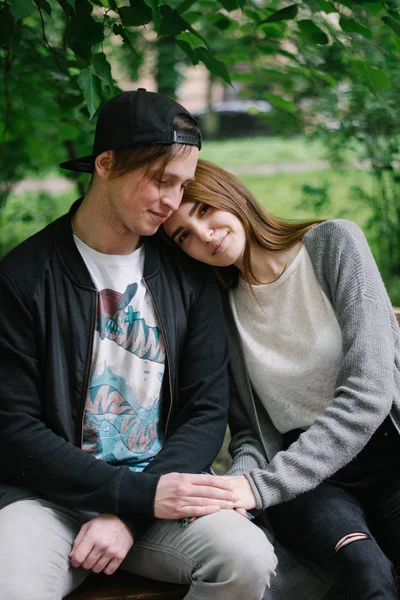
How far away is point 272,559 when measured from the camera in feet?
7.32

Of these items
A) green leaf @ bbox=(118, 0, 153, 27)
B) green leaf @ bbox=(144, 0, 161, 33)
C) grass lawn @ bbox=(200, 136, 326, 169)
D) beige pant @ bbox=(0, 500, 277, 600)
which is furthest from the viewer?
grass lawn @ bbox=(200, 136, 326, 169)

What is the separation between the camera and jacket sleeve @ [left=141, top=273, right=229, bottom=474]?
249 cm

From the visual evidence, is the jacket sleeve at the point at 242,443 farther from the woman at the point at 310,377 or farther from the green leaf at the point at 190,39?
the green leaf at the point at 190,39

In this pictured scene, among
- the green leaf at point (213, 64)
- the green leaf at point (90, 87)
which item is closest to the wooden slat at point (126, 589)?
the green leaf at point (90, 87)

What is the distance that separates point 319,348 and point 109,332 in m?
0.75

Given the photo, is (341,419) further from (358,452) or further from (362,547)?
(362,547)

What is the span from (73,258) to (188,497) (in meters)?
0.88

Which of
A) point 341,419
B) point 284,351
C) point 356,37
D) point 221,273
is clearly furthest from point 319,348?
point 356,37

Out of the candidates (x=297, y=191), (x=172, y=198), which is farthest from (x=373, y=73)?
(x=297, y=191)

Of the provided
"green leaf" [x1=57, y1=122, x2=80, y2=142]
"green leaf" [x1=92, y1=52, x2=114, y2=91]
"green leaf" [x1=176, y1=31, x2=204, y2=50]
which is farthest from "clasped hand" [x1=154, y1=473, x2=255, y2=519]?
"green leaf" [x1=57, y1=122, x2=80, y2=142]

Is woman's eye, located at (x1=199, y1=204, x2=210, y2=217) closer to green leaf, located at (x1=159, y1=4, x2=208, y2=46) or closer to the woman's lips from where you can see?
the woman's lips

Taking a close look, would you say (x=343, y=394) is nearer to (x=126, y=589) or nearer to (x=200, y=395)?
(x=200, y=395)

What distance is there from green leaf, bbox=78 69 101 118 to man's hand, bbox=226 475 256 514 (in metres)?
1.32

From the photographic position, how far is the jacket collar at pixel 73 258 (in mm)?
2514
